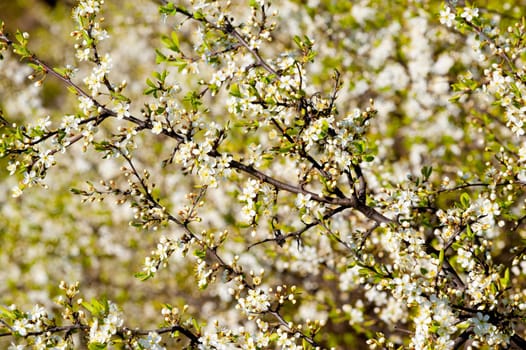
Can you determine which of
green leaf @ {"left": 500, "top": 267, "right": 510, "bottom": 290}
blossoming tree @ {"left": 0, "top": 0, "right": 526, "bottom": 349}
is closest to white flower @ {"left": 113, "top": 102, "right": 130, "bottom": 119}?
blossoming tree @ {"left": 0, "top": 0, "right": 526, "bottom": 349}

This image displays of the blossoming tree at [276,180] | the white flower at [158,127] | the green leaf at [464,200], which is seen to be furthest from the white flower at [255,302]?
the green leaf at [464,200]

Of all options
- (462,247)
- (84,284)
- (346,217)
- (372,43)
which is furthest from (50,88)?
(462,247)

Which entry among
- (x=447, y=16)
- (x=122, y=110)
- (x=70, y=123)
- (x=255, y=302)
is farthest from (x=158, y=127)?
(x=447, y=16)

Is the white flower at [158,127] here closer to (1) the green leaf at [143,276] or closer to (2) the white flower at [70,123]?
(2) the white flower at [70,123]

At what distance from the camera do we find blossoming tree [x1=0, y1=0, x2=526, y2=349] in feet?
11.1

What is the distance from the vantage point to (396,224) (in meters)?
3.50

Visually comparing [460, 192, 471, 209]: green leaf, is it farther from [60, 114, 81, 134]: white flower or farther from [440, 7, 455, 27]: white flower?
[60, 114, 81, 134]: white flower

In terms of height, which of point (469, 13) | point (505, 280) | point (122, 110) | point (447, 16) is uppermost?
point (447, 16)

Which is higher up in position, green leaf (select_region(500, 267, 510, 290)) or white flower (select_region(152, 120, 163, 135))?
white flower (select_region(152, 120, 163, 135))

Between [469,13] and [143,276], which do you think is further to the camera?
[469,13]

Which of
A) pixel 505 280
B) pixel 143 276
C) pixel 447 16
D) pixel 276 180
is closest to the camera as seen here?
pixel 505 280

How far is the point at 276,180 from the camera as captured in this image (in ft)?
11.7

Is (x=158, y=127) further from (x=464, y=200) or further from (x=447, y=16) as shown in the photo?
(x=447, y=16)

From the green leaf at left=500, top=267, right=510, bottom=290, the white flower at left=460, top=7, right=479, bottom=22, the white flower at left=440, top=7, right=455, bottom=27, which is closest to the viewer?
the green leaf at left=500, top=267, right=510, bottom=290
